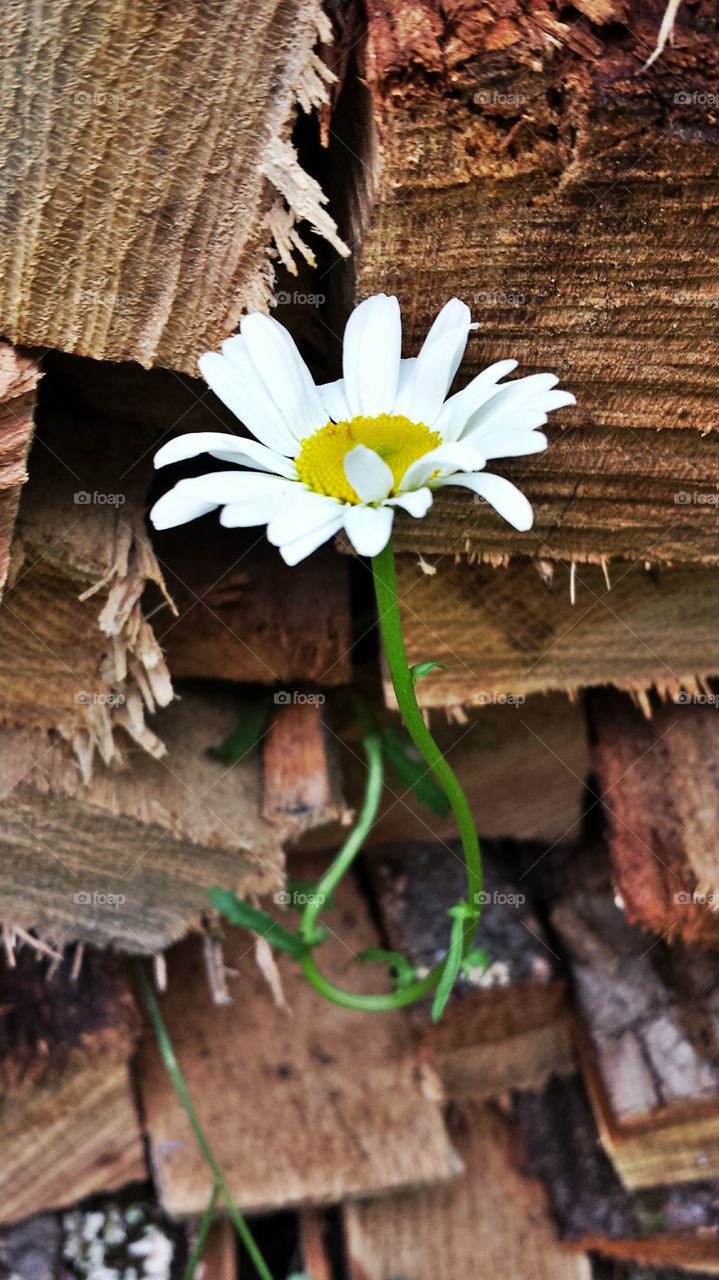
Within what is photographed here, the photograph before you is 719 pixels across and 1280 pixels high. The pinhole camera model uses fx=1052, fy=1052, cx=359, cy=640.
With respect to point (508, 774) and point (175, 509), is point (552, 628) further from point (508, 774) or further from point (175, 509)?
point (175, 509)

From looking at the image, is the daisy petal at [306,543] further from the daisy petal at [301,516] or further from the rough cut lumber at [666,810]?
the rough cut lumber at [666,810]

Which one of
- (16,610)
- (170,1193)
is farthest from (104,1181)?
(16,610)

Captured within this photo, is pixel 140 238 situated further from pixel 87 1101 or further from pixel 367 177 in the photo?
pixel 87 1101

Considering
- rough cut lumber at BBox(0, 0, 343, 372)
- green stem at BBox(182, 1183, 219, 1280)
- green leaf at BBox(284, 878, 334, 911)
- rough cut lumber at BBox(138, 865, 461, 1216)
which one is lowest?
green stem at BBox(182, 1183, 219, 1280)

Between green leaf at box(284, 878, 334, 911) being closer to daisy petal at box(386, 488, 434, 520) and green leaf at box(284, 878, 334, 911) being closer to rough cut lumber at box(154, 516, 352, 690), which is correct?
rough cut lumber at box(154, 516, 352, 690)

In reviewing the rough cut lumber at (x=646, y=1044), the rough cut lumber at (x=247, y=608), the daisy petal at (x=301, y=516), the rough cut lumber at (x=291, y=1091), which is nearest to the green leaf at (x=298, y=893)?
the rough cut lumber at (x=291, y=1091)

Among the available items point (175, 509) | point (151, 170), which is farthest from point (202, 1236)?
point (151, 170)

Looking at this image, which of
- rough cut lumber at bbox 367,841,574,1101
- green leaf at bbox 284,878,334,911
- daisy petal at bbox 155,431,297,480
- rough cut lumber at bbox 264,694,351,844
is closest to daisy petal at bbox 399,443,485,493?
daisy petal at bbox 155,431,297,480
